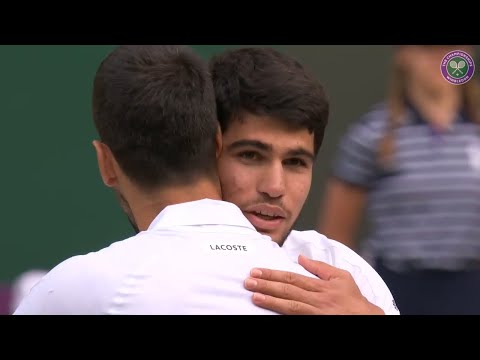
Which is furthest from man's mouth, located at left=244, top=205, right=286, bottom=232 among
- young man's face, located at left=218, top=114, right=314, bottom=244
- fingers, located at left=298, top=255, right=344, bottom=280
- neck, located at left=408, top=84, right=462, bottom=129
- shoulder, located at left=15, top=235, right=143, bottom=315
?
neck, located at left=408, top=84, right=462, bottom=129

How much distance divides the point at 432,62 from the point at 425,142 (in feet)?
0.92

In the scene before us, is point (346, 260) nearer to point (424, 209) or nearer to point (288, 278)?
point (424, 209)

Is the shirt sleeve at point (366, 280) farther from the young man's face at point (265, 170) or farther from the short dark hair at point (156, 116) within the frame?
the short dark hair at point (156, 116)

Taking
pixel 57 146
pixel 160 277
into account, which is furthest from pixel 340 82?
pixel 160 277

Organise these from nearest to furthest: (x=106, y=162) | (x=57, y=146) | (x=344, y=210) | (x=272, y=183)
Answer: (x=106, y=162) < (x=272, y=183) < (x=344, y=210) < (x=57, y=146)

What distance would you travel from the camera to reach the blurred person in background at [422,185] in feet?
8.76

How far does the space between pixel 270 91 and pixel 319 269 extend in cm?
57

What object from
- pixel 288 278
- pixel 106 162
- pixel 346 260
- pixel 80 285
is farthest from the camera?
pixel 346 260

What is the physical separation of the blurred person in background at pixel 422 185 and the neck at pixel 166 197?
104cm

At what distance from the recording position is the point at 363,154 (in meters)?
2.75

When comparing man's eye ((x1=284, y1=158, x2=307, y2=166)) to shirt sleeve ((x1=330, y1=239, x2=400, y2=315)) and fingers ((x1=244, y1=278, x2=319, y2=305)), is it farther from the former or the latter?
fingers ((x1=244, y1=278, x2=319, y2=305))

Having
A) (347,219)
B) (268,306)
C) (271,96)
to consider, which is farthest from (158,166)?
(347,219)

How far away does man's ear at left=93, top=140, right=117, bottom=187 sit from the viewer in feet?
6.11
